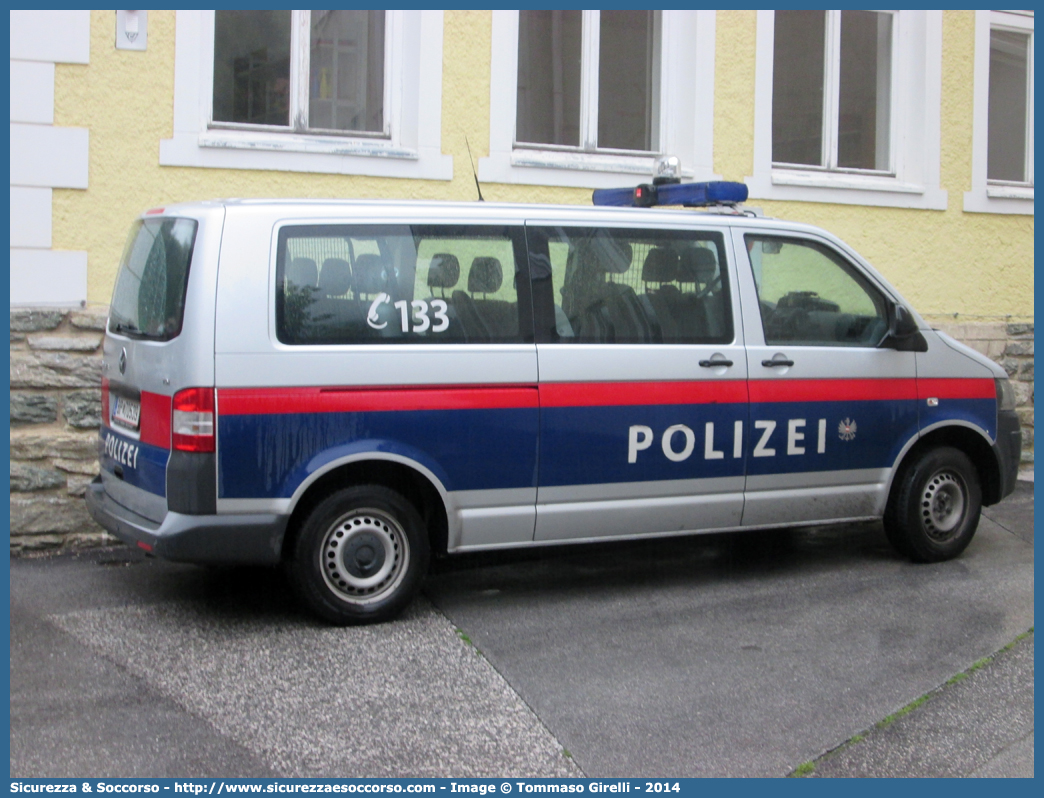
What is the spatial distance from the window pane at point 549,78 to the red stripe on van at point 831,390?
3.66m

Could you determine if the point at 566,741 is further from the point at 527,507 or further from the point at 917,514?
the point at 917,514

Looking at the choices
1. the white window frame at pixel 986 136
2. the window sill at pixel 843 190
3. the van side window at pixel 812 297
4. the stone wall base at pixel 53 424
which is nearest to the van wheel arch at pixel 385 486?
the van side window at pixel 812 297

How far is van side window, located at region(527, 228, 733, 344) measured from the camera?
5.99 m

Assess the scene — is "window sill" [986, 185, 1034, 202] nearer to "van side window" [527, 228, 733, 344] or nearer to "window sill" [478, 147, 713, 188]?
"window sill" [478, 147, 713, 188]

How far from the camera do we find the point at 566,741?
14.3 feet

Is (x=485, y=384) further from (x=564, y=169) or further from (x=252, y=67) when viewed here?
(x=252, y=67)

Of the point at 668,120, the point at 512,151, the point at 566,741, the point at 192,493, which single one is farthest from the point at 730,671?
the point at 668,120

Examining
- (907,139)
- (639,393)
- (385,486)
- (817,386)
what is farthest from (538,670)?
(907,139)

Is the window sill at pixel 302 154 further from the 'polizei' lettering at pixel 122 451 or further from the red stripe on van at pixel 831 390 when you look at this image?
the red stripe on van at pixel 831 390

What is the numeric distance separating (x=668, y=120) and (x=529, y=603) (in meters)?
4.82

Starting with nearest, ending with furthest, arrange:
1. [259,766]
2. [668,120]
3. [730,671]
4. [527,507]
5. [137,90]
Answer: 1. [259,766]
2. [730,671]
3. [527,507]
4. [137,90]
5. [668,120]

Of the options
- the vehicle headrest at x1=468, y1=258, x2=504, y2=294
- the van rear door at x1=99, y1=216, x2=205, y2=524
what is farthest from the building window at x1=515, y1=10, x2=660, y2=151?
the van rear door at x1=99, y1=216, x2=205, y2=524

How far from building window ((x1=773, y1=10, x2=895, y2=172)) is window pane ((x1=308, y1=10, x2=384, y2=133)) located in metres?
3.35

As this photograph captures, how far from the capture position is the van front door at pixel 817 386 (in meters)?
6.42
